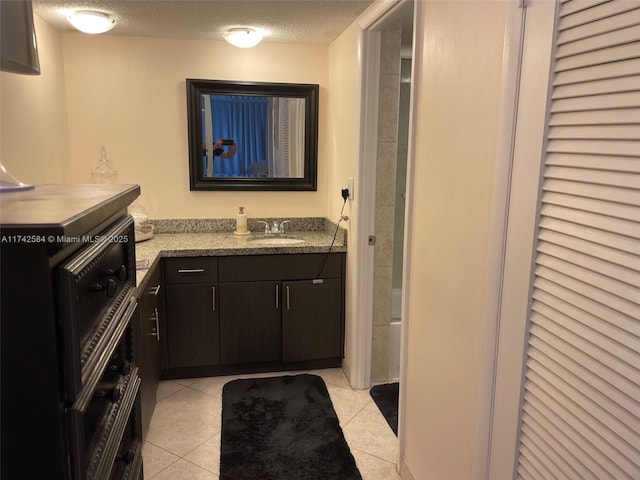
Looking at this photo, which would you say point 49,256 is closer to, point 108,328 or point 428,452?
point 108,328

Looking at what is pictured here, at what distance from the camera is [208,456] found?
7.96ft

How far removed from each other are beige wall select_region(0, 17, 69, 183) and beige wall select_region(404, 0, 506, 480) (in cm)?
187

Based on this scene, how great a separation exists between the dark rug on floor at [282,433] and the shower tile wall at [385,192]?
46 cm

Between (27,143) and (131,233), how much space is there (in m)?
1.57

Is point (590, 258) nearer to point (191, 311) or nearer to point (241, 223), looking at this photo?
point (191, 311)

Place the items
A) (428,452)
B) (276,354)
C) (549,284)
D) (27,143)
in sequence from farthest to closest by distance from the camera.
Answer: (276,354)
(27,143)
(428,452)
(549,284)

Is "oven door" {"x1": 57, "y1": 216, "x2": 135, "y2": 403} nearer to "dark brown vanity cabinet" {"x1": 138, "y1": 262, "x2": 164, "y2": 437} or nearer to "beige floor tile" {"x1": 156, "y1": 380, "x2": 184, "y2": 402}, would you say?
"dark brown vanity cabinet" {"x1": 138, "y1": 262, "x2": 164, "y2": 437}

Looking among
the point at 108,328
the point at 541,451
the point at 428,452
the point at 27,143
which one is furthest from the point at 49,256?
the point at 27,143

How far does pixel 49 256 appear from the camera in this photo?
810mm

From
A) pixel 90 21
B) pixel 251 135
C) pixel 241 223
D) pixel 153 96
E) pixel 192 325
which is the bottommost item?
pixel 192 325

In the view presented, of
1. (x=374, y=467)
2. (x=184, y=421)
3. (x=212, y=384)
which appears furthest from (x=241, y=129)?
(x=374, y=467)

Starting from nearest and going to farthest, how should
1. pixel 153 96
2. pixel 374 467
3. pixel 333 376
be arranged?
1. pixel 374 467
2. pixel 333 376
3. pixel 153 96

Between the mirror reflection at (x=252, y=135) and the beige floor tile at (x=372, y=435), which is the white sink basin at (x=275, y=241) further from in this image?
the beige floor tile at (x=372, y=435)

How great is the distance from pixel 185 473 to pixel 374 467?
871 millimetres
